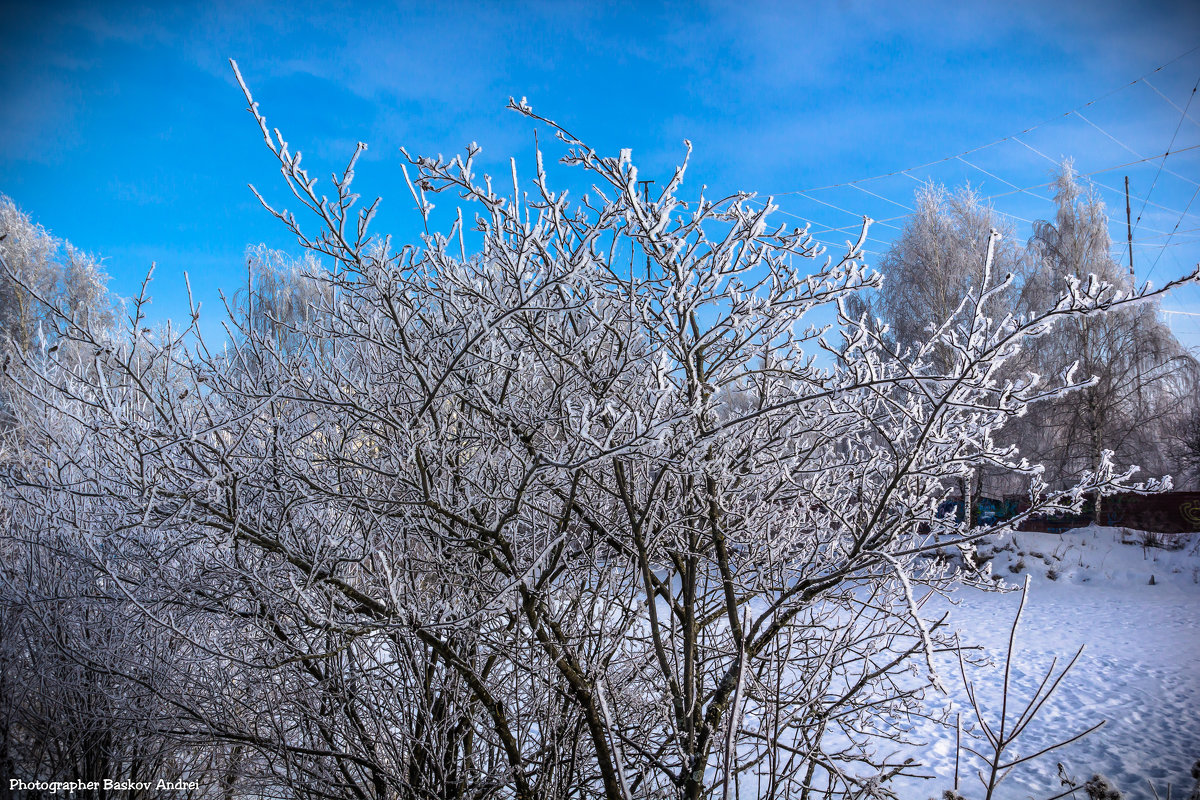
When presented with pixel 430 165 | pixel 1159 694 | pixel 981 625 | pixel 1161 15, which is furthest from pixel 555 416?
pixel 981 625

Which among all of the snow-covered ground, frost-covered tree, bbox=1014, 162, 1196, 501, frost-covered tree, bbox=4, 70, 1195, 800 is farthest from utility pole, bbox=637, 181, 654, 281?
frost-covered tree, bbox=1014, 162, 1196, 501

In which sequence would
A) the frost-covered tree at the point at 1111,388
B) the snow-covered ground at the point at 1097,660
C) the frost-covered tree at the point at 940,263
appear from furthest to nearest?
the frost-covered tree at the point at 940,263 < the frost-covered tree at the point at 1111,388 < the snow-covered ground at the point at 1097,660

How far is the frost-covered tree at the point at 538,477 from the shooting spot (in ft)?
5.63

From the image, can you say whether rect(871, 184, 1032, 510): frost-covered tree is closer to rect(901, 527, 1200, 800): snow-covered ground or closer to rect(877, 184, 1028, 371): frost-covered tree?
rect(877, 184, 1028, 371): frost-covered tree

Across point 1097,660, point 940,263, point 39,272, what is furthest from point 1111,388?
point 39,272

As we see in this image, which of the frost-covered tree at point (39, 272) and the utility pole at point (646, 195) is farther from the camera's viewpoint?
the frost-covered tree at point (39, 272)

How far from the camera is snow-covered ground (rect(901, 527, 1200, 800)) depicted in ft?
17.3

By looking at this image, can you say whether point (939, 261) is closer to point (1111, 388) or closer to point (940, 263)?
point (940, 263)

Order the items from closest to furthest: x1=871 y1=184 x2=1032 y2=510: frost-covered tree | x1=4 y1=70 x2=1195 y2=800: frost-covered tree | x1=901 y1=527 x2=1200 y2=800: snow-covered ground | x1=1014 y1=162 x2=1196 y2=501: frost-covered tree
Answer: x1=4 y1=70 x2=1195 y2=800: frost-covered tree, x1=901 y1=527 x2=1200 y2=800: snow-covered ground, x1=1014 y1=162 x2=1196 y2=501: frost-covered tree, x1=871 y1=184 x2=1032 y2=510: frost-covered tree

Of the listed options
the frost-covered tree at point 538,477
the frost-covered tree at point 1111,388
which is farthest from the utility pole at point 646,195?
the frost-covered tree at point 1111,388

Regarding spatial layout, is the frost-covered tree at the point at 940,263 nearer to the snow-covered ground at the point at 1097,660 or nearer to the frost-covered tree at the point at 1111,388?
the frost-covered tree at the point at 1111,388

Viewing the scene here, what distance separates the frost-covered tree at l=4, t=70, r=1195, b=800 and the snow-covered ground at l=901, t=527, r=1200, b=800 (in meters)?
0.74

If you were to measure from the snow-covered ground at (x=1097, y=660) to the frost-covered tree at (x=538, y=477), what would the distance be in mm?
743

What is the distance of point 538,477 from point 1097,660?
964 cm
